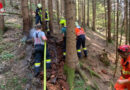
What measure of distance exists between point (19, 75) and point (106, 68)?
5042 mm

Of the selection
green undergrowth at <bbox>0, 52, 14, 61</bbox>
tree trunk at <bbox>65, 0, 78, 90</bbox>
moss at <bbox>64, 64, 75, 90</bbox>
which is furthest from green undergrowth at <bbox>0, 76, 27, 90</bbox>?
tree trunk at <bbox>65, 0, 78, 90</bbox>

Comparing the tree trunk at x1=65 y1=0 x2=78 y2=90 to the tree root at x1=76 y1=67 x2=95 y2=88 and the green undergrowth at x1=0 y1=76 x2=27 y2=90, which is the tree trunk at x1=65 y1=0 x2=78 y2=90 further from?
the green undergrowth at x1=0 y1=76 x2=27 y2=90

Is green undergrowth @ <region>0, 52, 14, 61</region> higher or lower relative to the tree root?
higher

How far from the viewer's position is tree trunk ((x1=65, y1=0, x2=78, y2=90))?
489cm

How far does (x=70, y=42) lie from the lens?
5.11 m

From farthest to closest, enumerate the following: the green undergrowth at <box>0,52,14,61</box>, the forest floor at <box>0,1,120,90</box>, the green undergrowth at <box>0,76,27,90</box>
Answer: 1. the green undergrowth at <box>0,52,14,61</box>
2. the forest floor at <box>0,1,120,90</box>
3. the green undergrowth at <box>0,76,27,90</box>

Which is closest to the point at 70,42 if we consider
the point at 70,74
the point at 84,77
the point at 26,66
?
the point at 70,74

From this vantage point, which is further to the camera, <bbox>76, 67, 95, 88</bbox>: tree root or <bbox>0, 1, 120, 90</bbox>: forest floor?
<bbox>76, 67, 95, 88</bbox>: tree root

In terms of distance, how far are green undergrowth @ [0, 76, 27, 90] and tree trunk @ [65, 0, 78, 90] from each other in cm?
183

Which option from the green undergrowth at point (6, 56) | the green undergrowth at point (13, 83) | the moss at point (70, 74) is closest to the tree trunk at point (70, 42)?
the moss at point (70, 74)

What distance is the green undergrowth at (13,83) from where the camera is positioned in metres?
4.70

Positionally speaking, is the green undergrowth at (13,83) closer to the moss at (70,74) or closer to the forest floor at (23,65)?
the forest floor at (23,65)

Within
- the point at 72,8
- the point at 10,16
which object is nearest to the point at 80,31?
the point at 72,8

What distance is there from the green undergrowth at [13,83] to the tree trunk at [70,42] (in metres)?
1.83
